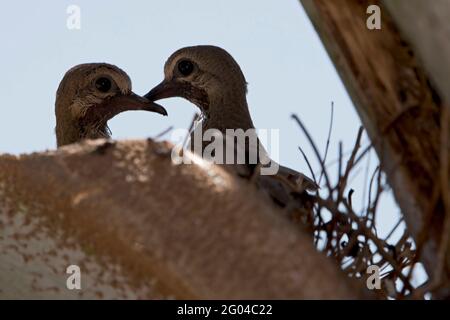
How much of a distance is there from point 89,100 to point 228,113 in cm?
87

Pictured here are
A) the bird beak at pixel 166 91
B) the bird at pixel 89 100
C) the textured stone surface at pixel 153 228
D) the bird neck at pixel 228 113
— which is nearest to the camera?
the textured stone surface at pixel 153 228

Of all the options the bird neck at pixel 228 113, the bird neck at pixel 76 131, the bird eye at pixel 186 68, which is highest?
the bird eye at pixel 186 68

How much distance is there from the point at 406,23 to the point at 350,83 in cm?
31

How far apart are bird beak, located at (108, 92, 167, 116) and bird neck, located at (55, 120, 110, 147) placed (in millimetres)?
129


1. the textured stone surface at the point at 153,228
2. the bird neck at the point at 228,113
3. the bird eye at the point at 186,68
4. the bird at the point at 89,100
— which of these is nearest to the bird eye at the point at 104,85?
the bird at the point at 89,100

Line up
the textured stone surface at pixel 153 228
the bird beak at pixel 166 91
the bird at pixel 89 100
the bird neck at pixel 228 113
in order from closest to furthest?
the textured stone surface at pixel 153 228
the bird neck at pixel 228 113
the bird beak at pixel 166 91
the bird at pixel 89 100

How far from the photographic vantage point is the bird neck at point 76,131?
696 cm

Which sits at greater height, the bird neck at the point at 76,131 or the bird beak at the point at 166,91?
the bird beak at the point at 166,91

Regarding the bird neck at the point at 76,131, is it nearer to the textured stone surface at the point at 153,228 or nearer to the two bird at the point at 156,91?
the two bird at the point at 156,91

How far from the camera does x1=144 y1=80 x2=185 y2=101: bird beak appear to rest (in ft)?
22.4

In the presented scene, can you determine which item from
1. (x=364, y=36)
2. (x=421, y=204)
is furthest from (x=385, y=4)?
(x=421, y=204)

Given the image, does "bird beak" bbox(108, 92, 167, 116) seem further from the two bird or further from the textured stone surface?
the textured stone surface

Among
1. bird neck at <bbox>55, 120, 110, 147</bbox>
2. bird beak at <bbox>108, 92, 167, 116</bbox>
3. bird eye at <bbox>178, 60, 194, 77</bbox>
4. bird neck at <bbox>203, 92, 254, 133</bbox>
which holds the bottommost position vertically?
bird neck at <bbox>55, 120, 110, 147</bbox>

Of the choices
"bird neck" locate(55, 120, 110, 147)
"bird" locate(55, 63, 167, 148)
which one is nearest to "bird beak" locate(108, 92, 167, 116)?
"bird" locate(55, 63, 167, 148)
